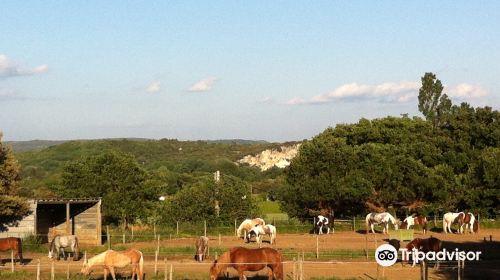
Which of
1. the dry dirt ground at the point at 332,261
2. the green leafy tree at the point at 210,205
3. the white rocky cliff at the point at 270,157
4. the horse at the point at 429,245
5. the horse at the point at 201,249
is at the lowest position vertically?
the dry dirt ground at the point at 332,261

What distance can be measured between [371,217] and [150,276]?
1677cm

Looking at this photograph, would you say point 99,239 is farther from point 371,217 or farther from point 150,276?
point 371,217

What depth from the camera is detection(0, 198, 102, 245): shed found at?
31.0 metres

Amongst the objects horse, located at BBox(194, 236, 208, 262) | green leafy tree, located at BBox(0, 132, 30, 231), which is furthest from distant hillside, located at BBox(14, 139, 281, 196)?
horse, located at BBox(194, 236, 208, 262)

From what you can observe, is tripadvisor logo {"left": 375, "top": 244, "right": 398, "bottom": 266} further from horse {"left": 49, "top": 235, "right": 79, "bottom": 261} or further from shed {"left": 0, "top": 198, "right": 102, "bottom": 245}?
shed {"left": 0, "top": 198, "right": 102, "bottom": 245}

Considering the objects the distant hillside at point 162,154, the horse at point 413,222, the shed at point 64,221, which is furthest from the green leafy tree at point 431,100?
the distant hillside at point 162,154

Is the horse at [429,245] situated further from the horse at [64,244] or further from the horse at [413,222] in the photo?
the horse at [64,244]

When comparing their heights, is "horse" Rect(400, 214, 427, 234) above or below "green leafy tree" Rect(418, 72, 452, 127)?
below

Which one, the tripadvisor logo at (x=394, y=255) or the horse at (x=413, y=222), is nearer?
the tripadvisor logo at (x=394, y=255)

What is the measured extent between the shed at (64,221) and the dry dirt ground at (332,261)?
5.50ft

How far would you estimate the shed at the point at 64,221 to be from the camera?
102 ft

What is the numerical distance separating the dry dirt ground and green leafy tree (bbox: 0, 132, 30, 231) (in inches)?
76.3

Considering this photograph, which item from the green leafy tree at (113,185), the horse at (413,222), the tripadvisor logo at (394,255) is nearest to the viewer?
the tripadvisor logo at (394,255)

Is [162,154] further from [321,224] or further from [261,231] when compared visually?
[261,231]
